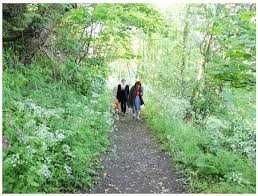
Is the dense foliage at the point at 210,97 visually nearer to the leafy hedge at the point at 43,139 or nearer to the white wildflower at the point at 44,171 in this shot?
the leafy hedge at the point at 43,139

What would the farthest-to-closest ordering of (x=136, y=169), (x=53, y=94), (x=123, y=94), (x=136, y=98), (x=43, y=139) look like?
(x=123, y=94), (x=136, y=98), (x=53, y=94), (x=136, y=169), (x=43, y=139)

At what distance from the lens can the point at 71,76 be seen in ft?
42.2

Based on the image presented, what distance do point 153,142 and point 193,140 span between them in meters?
1.83

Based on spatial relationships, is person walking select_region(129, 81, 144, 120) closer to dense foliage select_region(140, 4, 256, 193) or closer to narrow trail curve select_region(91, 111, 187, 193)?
dense foliage select_region(140, 4, 256, 193)

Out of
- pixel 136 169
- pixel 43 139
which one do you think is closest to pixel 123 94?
pixel 136 169

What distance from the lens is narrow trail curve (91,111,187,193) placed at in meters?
6.84

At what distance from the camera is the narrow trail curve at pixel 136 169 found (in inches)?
269

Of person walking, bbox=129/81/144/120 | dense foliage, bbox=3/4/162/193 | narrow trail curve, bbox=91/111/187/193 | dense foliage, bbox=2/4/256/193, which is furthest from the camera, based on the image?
person walking, bbox=129/81/144/120

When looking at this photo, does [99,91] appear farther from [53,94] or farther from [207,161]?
[207,161]

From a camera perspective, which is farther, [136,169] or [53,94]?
[53,94]

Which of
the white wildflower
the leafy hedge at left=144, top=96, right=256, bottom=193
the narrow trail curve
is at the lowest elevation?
the narrow trail curve

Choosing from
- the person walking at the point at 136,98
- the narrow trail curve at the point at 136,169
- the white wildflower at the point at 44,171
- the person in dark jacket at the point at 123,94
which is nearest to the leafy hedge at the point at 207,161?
the narrow trail curve at the point at 136,169

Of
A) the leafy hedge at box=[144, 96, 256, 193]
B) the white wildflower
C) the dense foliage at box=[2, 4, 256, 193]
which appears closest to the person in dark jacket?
the dense foliage at box=[2, 4, 256, 193]

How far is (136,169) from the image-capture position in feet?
26.1
